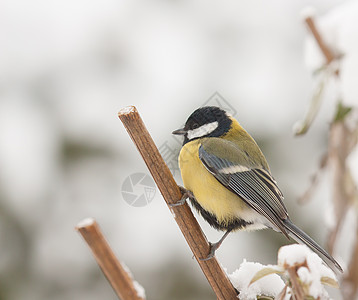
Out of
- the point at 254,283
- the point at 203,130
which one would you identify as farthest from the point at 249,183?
the point at 254,283

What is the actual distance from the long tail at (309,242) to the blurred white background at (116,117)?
41.8 inches

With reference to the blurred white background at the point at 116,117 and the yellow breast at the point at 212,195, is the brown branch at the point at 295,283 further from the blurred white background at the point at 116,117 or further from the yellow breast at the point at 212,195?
the blurred white background at the point at 116,117

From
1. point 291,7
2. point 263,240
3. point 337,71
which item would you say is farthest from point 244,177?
point 291,7

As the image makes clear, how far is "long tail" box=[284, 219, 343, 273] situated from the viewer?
859 mm

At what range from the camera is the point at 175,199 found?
0.76 meters

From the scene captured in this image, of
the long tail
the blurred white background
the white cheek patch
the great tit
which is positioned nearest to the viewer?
the long tail

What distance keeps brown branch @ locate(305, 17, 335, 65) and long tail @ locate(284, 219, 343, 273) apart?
0.34 m

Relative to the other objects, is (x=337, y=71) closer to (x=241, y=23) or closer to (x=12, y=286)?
(x=12, y=286)

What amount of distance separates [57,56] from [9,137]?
0.56 metres

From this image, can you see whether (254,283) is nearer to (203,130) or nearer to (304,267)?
(304,267)

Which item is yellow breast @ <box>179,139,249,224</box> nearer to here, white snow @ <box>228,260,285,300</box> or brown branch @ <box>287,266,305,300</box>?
white snow @ <box>228,260,285,300</box>

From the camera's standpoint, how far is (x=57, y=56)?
3.04 metres

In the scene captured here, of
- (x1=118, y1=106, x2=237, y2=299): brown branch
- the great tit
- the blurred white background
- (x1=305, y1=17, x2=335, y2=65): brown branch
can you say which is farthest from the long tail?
the blurred white background

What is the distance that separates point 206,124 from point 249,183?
177 millimetres
